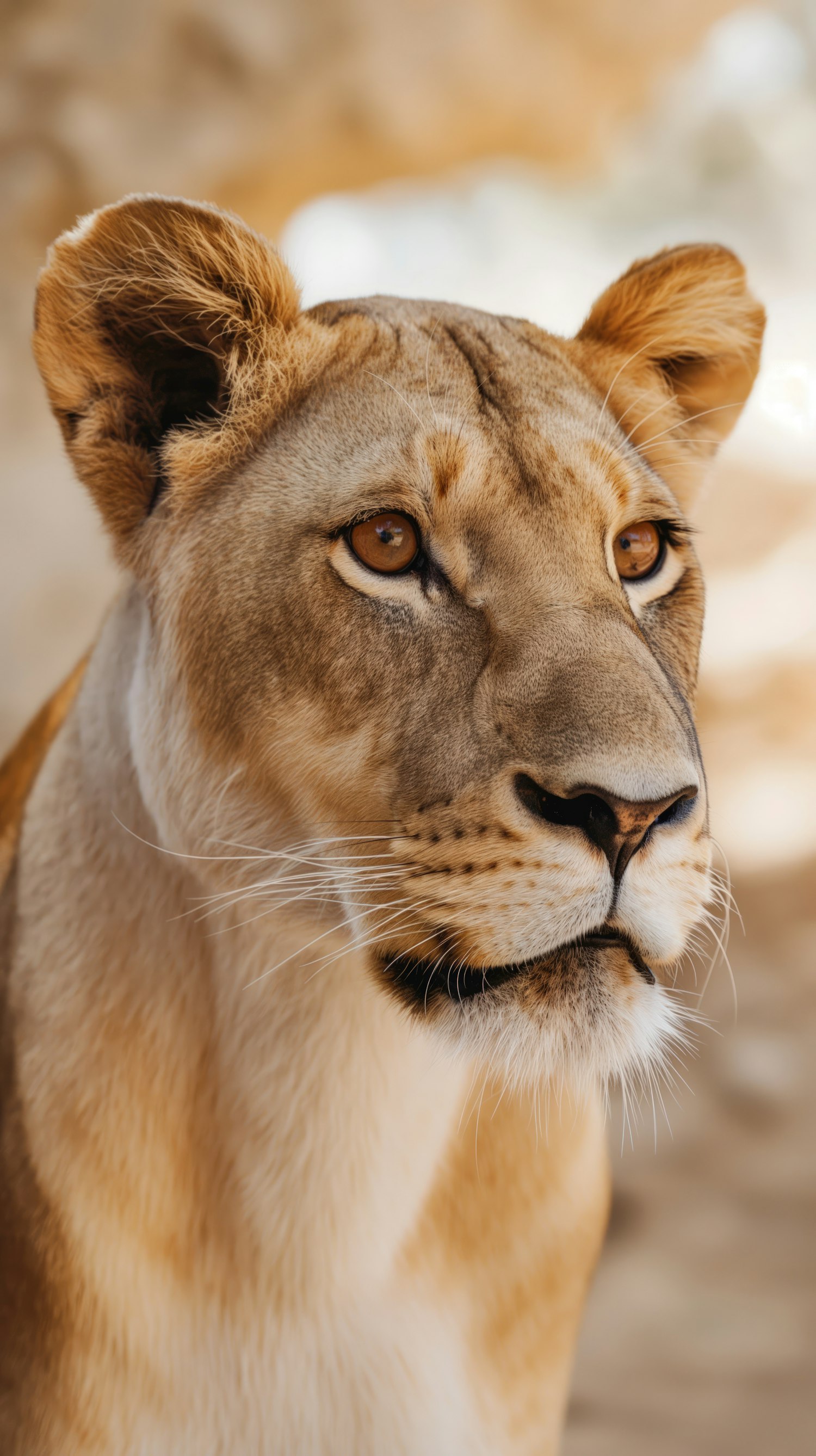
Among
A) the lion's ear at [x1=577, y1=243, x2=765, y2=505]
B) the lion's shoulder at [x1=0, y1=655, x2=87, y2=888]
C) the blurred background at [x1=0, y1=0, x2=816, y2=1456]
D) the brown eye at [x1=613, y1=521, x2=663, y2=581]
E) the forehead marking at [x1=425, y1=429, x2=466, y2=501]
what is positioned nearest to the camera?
the forehead marking at [x1=425, y1=429, x2=466, y2=501]

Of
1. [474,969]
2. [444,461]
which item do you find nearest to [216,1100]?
[474,969]

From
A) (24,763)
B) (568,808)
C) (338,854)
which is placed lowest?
(24,763)

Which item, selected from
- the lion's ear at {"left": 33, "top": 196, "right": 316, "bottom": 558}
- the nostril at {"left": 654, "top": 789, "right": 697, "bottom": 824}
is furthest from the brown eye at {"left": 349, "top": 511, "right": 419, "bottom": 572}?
the nostril at {"left": 654, "top": 789, "right": 697, "bottom": 824}

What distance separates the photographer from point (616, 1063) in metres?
1.09

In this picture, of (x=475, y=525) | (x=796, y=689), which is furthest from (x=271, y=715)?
(x=796, y=689)

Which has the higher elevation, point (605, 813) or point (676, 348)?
point (676, 348)

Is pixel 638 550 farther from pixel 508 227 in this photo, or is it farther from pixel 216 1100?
pixel 508 227

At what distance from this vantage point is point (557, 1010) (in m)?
1.05

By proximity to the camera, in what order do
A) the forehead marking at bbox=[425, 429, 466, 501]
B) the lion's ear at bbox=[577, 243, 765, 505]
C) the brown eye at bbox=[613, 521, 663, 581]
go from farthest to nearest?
the lion's ear at bbox=[577, 243, 765, 505] < the brown eye at bbox=[613, 521, 663, 581] < the forehead marking at bbox=[425, 429, 466, 501]

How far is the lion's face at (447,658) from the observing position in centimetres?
101

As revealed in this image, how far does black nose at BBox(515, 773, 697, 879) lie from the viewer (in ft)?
3.16

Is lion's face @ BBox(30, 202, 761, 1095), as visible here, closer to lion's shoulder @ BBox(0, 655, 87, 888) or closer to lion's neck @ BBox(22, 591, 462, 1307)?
lion's neck @ BBox(22, 591, 462, 1307)

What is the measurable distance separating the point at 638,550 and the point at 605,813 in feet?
1.34

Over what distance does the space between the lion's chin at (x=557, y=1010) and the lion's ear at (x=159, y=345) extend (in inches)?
21.2
